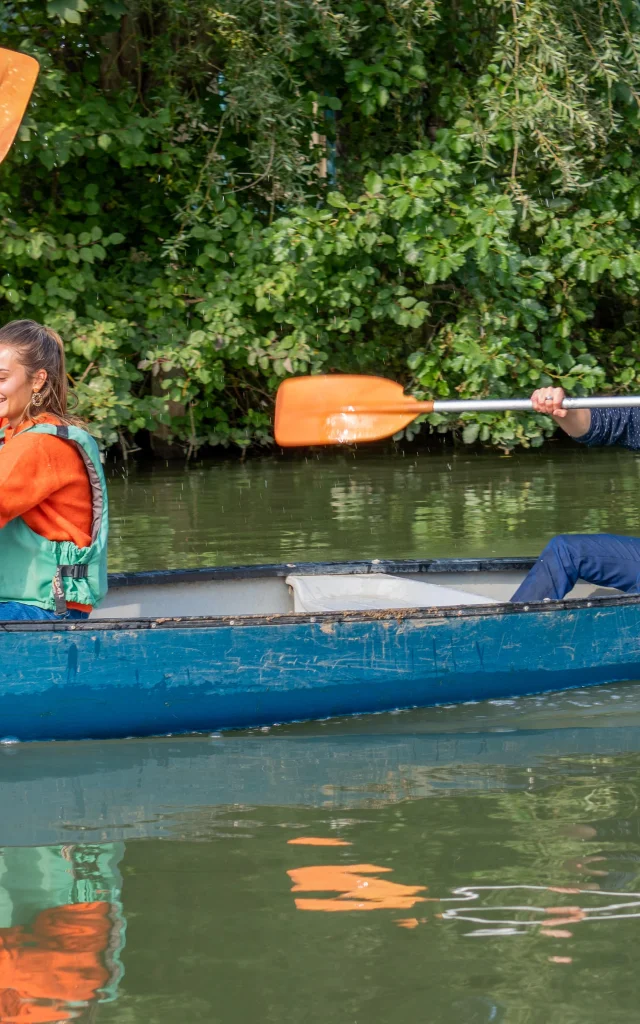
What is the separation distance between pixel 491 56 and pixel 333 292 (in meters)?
2.11

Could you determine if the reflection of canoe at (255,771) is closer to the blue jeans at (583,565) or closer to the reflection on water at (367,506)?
the blue jeans at (583,565)

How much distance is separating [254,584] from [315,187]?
5987 mm

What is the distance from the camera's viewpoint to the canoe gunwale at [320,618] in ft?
13.1

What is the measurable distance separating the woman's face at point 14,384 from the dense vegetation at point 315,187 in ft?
17.8

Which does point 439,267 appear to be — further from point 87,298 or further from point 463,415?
point 87,298

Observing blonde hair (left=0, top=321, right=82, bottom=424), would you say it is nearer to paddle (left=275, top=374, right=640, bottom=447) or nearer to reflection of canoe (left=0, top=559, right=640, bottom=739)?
reflection of canoe (left=0, top=559, right=640, bottom=739)

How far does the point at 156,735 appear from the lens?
421cm

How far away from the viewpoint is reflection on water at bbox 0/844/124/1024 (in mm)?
2467

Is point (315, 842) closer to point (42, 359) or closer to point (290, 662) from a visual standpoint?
point (290, 662)

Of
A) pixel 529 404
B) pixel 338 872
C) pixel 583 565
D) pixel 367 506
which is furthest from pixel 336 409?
pixel 367 506

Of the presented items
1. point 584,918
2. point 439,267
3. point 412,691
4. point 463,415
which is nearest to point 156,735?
point 412,691

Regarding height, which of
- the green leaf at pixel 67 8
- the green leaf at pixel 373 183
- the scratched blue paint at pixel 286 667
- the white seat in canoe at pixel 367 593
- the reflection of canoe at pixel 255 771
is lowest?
the reflection of canoe at pixel 255 771

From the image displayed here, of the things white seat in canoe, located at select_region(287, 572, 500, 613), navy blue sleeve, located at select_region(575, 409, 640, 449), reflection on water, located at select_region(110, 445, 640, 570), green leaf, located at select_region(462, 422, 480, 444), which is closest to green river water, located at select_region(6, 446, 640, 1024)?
Result: white seat in canoe, located at select_region(287, 572, 500, 613)

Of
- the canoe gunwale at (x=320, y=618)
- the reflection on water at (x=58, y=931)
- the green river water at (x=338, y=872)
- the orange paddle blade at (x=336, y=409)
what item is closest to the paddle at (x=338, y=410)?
the orange paddle blade at (x=336, y=409)
